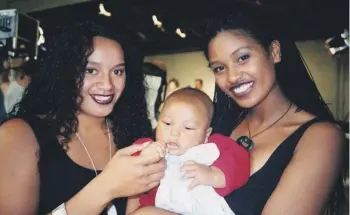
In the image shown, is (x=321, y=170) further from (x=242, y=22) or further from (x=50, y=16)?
(x=50, y=16)

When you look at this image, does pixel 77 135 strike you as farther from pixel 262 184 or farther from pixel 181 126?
pixel 262 184

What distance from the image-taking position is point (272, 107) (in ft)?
7.17

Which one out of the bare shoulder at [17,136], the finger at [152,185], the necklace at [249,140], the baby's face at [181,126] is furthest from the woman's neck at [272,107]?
the bare shoulder at [17,136]

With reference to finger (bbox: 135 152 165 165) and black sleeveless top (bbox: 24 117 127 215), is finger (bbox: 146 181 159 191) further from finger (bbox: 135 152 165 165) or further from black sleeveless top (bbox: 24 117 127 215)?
black sleeveless top (bbox: 24 117 127 215)

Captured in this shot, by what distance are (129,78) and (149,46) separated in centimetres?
907

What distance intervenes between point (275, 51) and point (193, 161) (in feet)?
2.67

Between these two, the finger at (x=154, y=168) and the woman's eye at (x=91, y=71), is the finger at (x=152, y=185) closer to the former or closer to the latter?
the finger at (x=154, y=168)

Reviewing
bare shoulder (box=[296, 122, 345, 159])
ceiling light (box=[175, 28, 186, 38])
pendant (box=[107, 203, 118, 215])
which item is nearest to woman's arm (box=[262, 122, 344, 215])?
bare shoulder (box=[296, 122, 345, 159])

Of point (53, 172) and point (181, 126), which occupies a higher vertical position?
point (181, 126)

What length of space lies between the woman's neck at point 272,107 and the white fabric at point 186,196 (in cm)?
48

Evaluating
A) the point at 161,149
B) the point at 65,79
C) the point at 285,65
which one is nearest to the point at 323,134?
the point at 285,65

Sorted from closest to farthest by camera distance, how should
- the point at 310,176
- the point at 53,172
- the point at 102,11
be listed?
the point at 310,176
the point at 53,172
the point at 102,11

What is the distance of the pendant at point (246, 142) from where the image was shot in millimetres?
2027

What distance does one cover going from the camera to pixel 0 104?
4.11m
